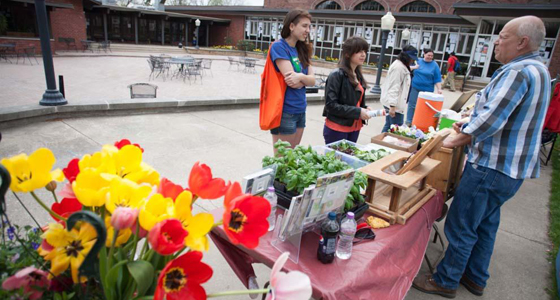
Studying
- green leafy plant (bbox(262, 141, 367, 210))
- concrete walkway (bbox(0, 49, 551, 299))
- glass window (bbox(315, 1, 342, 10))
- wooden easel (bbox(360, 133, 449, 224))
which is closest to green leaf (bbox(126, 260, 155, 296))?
green leafy plant (bbox(262, 141, 367, 210))

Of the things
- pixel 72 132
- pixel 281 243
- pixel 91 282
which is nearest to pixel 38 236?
pixel 91 282

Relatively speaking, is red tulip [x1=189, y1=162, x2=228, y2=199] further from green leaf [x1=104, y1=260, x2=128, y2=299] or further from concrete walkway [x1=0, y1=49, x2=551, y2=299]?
concrete walkway [x1=0, y1=49, x2=551, y2=299]

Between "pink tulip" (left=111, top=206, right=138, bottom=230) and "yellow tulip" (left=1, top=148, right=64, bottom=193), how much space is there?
23cm

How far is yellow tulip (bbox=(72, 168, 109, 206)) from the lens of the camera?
2.44 ft

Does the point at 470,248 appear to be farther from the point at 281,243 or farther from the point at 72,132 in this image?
the point at 72,132

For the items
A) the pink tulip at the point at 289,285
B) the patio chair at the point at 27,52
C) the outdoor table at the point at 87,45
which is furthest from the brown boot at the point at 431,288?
the outdoor table at the point at 87,45

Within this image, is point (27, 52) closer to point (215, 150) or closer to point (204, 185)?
point (215, 150)

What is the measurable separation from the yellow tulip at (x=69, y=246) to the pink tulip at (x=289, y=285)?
1.30 feet

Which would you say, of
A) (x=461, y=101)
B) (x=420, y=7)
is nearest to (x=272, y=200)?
(x=461, y=101)

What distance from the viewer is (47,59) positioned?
226 inches

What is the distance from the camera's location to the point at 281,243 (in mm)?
1600

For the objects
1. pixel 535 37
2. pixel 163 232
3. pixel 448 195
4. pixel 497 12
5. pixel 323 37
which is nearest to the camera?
pixel 163 232

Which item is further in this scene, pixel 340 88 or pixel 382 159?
pixel 340 88

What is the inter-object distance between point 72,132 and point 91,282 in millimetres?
5374
